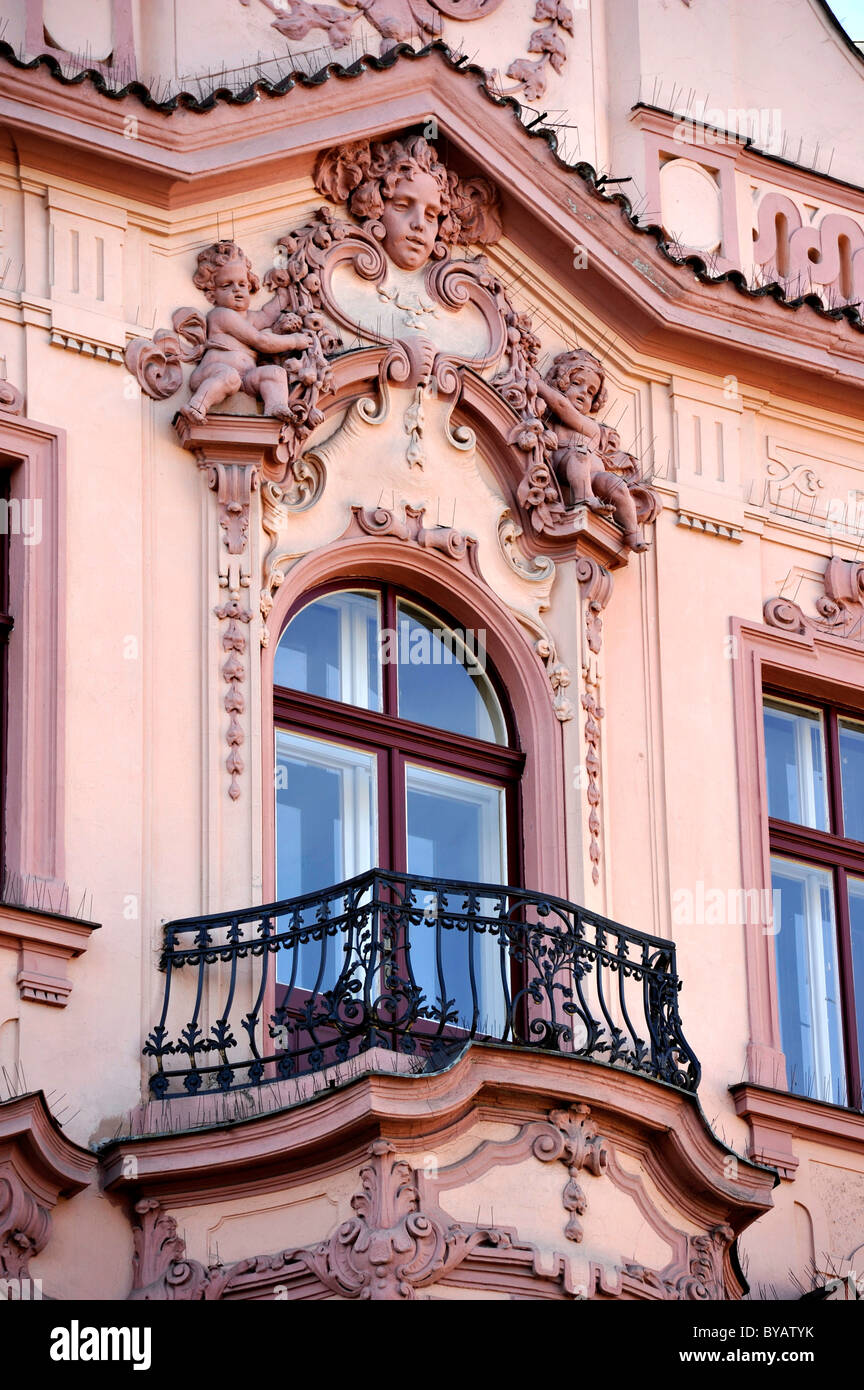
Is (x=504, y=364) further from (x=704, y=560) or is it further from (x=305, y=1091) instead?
(x=305, y=1091)

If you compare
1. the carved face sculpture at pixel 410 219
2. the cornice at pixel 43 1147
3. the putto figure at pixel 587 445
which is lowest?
the cornice at pixel 43 1147

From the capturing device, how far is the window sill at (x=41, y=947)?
39.9 feet

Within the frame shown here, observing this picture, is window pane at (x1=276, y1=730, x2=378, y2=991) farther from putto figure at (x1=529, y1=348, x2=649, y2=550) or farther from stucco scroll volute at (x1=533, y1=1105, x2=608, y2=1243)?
putto figure at (x1=529, y1=348, x2=649, y2=550)

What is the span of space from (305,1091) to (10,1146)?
1.18m

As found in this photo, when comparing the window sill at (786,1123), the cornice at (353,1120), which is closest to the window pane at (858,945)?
the window sill at (786,1123)

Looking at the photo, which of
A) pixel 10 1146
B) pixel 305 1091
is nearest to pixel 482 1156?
pixel 305 1091

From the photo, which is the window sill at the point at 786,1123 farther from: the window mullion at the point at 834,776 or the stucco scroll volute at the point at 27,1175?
the stucco scroll volute at the point at 27,1175

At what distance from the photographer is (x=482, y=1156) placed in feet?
40.2

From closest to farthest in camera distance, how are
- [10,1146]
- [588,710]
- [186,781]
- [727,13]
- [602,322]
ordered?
[10,1146]
[186,781]
[588,710]
[602,322]
[727,13]

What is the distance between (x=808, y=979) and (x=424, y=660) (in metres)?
2.35

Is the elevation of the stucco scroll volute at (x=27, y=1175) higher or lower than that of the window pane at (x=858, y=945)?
lower

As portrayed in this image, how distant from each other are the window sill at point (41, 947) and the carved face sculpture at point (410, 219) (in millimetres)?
3804

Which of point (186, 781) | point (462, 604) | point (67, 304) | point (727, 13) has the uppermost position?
point (727, 13)

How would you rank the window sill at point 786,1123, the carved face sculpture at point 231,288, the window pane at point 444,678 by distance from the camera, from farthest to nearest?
the window pane at point 444,678, the carved face sculpture at point 231,288, the window sill at point 786,1123
